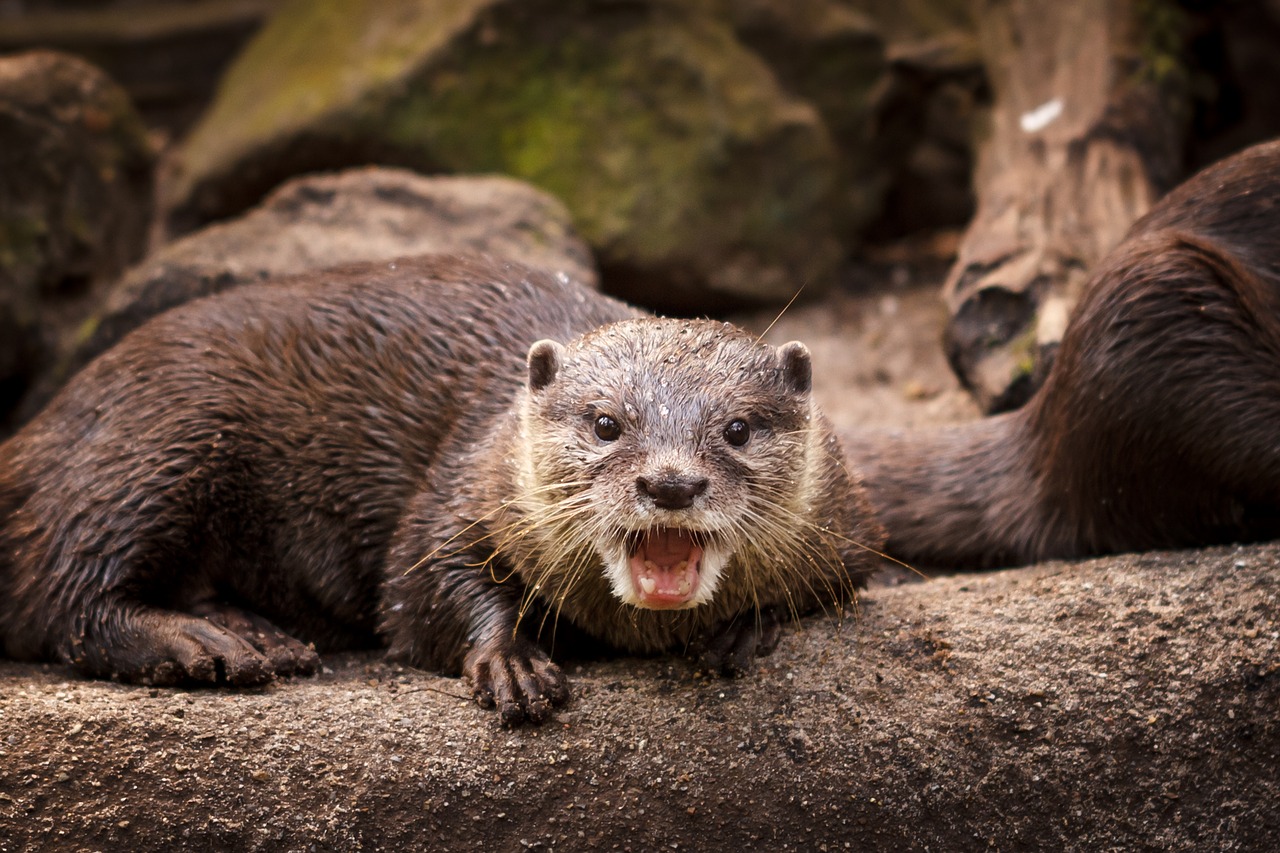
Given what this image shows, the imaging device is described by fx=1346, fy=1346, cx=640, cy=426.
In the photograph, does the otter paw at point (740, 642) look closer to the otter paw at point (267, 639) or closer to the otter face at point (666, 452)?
the otter face at point (666, 452)

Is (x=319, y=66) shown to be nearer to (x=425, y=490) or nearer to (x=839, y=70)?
(x=839, y=70)

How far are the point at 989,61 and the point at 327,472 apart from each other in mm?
3776

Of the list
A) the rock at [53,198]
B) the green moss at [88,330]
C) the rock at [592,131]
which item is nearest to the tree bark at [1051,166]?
the rock at [592,131]

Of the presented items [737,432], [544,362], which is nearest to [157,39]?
[544,362]

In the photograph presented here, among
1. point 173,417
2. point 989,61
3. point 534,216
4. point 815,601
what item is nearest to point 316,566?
point 173,417

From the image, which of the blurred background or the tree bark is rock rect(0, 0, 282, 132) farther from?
the tree bark

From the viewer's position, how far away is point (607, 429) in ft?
9.56

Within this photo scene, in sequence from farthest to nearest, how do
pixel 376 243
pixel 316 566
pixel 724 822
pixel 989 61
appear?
pixel 989 61
pixel 376 243
pixel 316 566
pixel 724 822

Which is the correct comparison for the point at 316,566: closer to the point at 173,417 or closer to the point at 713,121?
the point at 173,417

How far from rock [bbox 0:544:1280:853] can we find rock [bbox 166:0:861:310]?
3.19 meters

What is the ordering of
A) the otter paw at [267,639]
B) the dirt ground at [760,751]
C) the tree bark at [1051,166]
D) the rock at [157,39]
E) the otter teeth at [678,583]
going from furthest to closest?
the rock at [157,39], the tree bark at [1051,166], the otter paw at [267,639], the dirt ground at [760,751], the otter teeth at [678,583]

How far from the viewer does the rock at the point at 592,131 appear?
5.99 metres

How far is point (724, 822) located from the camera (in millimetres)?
2904

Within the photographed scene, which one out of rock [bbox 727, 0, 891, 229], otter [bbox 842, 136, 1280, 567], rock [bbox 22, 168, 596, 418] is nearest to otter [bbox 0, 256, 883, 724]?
otter [bbox 842, 136, 1280, 567]
